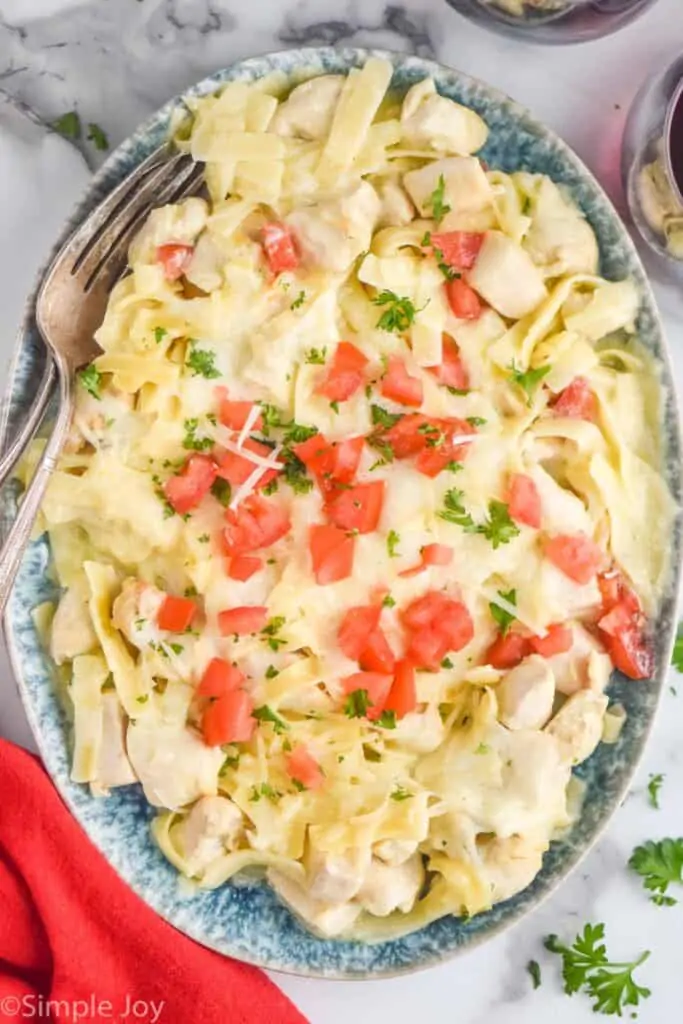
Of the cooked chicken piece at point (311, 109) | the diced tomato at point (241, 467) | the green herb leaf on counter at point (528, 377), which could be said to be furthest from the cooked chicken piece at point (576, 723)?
the cooked chicken piece at point (311, 109)

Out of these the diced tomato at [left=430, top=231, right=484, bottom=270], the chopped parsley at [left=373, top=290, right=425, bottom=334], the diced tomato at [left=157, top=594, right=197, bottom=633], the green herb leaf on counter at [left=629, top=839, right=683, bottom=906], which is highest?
the diced tomato at [left=430, top=231, right=484, bottom=270]

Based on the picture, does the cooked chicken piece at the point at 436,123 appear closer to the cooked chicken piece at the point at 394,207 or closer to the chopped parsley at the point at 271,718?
the cooked chicken piece at the point at 394,207

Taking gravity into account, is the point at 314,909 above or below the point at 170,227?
below

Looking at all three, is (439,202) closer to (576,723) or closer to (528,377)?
(528,377)

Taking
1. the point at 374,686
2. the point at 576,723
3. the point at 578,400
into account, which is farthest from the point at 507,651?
the point at 578,400

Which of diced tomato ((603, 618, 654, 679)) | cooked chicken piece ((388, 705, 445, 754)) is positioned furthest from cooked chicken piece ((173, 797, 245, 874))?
diced tomato ((603, 618, 654, 679))

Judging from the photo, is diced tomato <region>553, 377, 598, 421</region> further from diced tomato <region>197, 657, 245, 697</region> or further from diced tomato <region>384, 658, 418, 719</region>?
diced tomato <region>197, 657, 245, 697</region>
